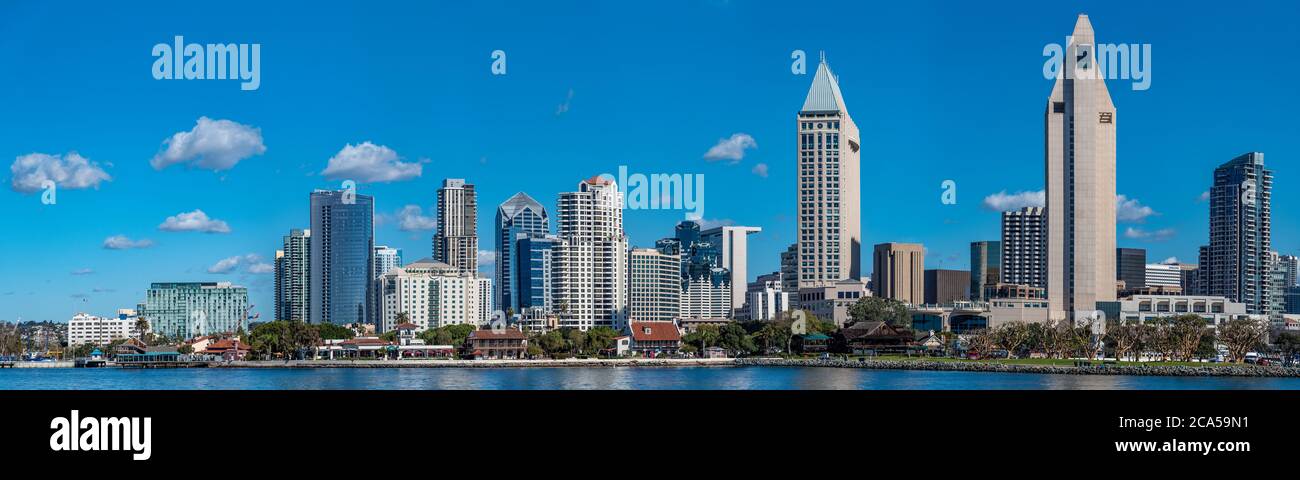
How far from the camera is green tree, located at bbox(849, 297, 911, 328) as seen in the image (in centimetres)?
11288

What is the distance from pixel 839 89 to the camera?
153625 mm

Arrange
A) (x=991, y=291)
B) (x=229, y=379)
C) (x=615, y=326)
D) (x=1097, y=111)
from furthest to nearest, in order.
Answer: (x=615, y=326)
(x=991, y=291)
(x=1097, y=111)
(x=229, y=379)

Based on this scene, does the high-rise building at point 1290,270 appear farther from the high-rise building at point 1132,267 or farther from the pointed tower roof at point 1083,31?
the pointed tower roof at point 1083,31

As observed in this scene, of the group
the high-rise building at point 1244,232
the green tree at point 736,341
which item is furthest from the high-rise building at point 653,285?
the high-rise building at point 1244,232

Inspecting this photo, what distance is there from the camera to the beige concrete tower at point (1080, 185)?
110188 millimetres

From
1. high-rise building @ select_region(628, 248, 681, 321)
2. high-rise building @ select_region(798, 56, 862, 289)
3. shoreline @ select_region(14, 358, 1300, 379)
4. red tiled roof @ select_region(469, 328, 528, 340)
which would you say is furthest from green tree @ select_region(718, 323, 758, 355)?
high-rise building @ select_region(628, 248, 681, 321)

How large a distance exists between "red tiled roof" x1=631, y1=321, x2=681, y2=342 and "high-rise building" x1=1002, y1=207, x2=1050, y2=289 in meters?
84.3

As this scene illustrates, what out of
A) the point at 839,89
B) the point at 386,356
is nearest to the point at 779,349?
the point at 386,356

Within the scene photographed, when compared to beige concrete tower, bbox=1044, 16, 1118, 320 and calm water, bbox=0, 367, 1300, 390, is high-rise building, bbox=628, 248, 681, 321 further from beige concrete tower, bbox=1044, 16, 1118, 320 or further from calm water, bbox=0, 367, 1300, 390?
calm water, bbox=0, 367, 1300, 390

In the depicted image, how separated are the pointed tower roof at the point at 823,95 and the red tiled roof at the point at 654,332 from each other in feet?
167

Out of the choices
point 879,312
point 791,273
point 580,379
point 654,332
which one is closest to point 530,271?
point 791,273
